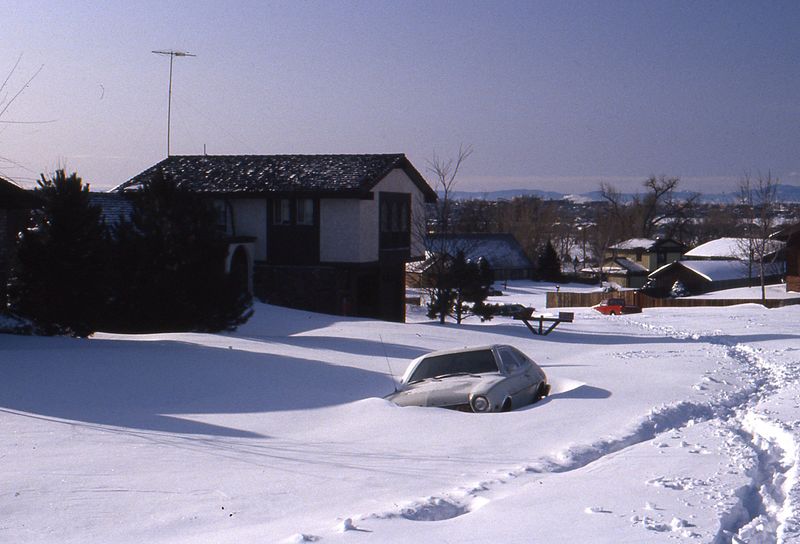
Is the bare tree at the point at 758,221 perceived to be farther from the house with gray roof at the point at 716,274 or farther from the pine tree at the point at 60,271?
the pine tree at the point at 60,271

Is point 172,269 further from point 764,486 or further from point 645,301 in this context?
point 645,301

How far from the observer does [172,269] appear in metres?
23.0

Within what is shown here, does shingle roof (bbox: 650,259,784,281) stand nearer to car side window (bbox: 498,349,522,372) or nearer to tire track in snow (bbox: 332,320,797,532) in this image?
tire track in snow (bbox: 332,320,797,532)

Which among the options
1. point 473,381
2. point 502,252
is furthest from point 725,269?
point 473,381

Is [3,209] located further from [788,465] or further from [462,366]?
[788,465]

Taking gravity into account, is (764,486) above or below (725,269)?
above

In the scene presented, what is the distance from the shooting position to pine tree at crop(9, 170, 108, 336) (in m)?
20.1

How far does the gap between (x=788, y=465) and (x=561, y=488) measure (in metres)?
2.84

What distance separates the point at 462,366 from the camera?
14.2 meters

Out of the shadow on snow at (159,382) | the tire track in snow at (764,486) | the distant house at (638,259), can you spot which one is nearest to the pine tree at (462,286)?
the shadow on snow at (159,382)

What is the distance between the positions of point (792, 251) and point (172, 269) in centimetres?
4044

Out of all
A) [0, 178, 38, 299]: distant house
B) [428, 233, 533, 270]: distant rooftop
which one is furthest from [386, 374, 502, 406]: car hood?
[428, 233, 533, 270]: distant rooftop

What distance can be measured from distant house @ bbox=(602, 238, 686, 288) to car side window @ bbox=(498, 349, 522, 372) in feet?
272

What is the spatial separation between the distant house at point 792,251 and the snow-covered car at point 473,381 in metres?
38.7
